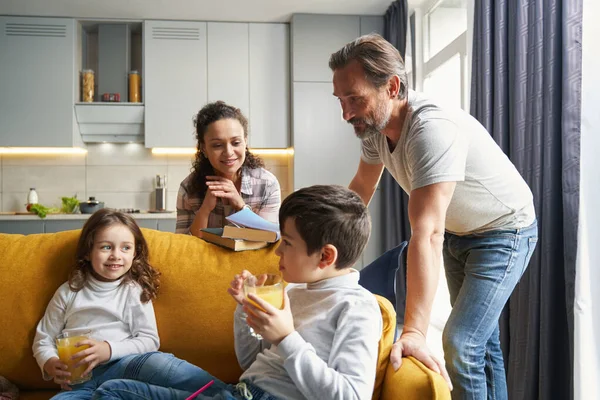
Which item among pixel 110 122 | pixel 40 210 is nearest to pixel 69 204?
pixel 40 210

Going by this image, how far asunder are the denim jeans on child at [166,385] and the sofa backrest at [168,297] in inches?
7.0

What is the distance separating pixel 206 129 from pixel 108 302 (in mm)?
796

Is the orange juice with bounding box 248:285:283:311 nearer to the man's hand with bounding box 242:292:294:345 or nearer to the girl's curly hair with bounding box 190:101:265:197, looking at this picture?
the man's hand with bounding box 242:292:294:345

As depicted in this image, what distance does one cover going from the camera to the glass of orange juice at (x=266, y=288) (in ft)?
4.48

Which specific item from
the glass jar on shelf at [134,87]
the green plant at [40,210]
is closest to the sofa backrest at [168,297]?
the green plant at [40,210]

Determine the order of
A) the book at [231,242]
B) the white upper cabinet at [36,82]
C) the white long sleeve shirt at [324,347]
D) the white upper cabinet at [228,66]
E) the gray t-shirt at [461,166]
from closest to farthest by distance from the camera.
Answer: the white long sleeve shirt at [324,347] < the gray t-shirt at [461,166] < the book at [231,242] < the white upper cabinet at [36,82] < the white upper cabinet at [228,66]

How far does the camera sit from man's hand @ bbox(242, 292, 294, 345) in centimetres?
133

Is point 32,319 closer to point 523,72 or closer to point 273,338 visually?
point 273,338

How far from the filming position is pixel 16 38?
514cm

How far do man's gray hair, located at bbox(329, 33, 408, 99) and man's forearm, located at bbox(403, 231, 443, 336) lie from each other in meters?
0.49

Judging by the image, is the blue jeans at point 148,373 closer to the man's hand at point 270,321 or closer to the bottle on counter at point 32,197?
the man's hand at point 270,321

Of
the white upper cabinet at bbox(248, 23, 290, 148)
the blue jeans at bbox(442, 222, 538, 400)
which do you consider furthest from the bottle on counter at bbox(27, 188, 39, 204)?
the blue jeans at bbox(442, 222, 538, 400)

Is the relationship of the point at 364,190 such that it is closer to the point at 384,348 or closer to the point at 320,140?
the point at 384,348

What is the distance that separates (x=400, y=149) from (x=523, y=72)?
1.17 meters
